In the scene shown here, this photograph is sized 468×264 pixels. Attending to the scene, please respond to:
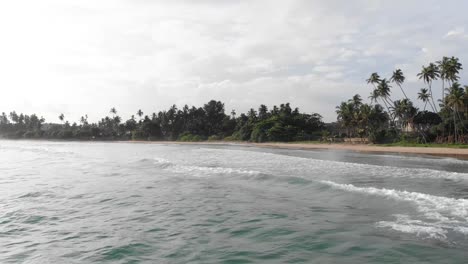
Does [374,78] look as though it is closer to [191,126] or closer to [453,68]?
[453,68]

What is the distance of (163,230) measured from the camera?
8.82 meters

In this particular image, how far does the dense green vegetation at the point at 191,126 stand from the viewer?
283 ft

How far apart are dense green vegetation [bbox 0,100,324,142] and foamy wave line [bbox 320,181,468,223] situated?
67.6 meters

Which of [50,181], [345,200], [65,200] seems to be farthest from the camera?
[50,181]

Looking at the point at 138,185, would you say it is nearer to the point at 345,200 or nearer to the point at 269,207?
the point at 269,207

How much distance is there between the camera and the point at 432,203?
448 inches

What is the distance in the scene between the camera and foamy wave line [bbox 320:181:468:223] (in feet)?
31.6

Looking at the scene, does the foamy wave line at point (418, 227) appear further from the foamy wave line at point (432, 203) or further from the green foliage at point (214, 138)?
the green foliage at point (214, 138)

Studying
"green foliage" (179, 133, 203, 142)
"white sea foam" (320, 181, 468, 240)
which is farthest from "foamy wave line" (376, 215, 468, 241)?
"green foliage" (179, 133, 203, 142)

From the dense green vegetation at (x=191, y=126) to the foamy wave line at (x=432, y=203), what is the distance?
67604 millimetres

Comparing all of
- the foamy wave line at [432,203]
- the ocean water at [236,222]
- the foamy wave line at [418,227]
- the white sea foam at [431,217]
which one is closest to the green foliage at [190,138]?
the ocean water at [236,222]

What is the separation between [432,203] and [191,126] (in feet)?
345

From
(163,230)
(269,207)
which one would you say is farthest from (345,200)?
(163,230)

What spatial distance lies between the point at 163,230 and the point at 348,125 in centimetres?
6852
